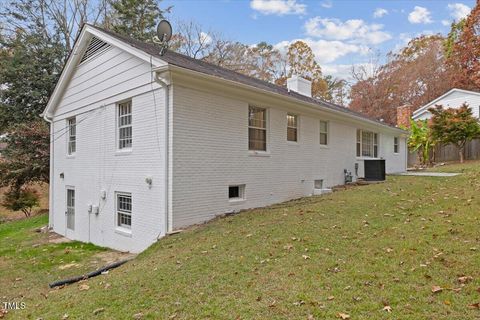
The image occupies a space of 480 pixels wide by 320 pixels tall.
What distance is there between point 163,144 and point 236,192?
274 centimetres

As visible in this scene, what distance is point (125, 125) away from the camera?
32.0 feet

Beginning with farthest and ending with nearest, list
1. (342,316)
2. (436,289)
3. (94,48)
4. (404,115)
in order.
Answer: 1. (404,115)
2. (94,48)
3. (436,289)
4. (342,316)

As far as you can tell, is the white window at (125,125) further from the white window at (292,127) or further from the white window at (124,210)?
the white window at (292,127)

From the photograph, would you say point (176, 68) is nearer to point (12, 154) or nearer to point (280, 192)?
point (280, 192)

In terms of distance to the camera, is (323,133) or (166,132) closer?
(166,132)

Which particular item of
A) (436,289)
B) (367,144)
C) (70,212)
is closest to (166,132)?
(436,289)

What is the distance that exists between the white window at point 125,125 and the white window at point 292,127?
5.26 metres

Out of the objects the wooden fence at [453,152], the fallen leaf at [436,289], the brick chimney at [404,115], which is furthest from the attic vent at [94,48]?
the brick chimney at [404,115]

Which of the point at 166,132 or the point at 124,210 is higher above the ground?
the point at 166,132

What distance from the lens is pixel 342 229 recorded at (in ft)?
21.7

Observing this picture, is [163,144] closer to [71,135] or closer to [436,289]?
[436,289]

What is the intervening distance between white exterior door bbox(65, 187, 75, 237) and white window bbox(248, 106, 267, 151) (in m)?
7.28

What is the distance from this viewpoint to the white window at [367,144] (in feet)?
53.2

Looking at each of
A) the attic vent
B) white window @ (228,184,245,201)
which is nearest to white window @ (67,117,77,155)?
the attic vent
